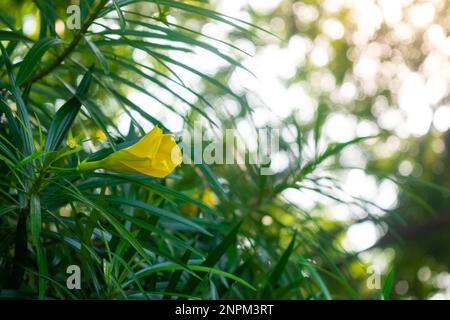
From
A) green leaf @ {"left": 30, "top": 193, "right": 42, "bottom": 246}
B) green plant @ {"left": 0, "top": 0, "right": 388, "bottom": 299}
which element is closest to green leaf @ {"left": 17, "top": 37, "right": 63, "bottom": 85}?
green plant @ {"left": 0, "top": 0, "right": 388, "bottom": 299}

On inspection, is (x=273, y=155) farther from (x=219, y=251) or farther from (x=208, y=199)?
(x=219, y=251)

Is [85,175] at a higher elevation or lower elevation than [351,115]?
lower

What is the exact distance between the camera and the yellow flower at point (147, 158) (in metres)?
0.60

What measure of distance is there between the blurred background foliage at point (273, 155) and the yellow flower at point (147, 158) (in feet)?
0.13

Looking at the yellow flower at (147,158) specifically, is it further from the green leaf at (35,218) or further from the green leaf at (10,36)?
the green leaf at (10,36)

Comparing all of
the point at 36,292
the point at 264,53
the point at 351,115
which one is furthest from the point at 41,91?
the point at 351,115

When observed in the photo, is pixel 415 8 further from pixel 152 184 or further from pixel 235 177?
pixel 152 184

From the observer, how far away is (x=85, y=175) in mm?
651

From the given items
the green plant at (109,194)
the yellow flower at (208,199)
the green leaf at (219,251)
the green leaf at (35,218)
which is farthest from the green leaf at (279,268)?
the green leaf at (35,218)

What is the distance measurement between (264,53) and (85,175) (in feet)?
5.40

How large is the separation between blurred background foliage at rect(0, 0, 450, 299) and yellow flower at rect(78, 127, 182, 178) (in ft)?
0.13

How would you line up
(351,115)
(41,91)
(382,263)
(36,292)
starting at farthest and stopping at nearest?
(382,263) < (351,115) < (41,91) < (36,292)

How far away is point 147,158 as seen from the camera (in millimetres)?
601

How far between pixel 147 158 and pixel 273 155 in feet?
2.01
